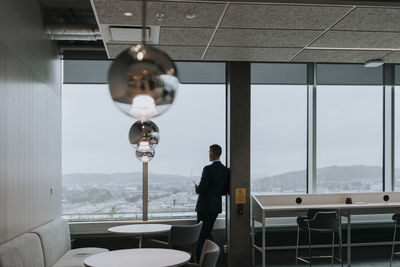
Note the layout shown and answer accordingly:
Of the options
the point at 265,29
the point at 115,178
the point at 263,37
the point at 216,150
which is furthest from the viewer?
the point at 115,178

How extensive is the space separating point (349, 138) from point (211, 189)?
8.70 feet

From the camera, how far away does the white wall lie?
4262mm

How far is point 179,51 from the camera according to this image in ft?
19.3

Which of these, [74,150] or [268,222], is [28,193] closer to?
[74,150]

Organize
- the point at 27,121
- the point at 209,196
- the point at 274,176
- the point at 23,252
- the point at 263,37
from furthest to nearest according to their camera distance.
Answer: the point at 274,176 → the point at 209,196 → the point at 263,37 → the point at 27,121 → the point at 23,252

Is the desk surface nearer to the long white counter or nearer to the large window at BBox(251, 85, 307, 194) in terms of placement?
the long white counter

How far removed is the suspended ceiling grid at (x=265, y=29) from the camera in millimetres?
4250

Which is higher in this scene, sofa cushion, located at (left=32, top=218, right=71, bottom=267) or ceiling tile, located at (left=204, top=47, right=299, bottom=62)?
ceiling tile, located at (left=204, top=47, right=299, bottom=62)

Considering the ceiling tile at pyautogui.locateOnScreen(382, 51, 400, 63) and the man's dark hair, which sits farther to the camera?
the man's dark hair

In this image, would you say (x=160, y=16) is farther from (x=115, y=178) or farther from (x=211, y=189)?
(x=115, y=178)

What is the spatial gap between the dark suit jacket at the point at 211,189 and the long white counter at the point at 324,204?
1.80 ft

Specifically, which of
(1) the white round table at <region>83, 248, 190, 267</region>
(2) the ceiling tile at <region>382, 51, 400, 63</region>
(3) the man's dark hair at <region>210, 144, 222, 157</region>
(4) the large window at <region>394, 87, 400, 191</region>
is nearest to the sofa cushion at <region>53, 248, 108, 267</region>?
(1) the white round table at <region>83, 248, 190, 267</region>

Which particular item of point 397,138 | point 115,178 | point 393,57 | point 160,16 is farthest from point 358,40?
point 115,178

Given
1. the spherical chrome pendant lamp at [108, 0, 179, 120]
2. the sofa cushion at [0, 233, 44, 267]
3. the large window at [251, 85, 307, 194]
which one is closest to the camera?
the spherical chrome pendant lamp at [108, 0, 179, 120]
